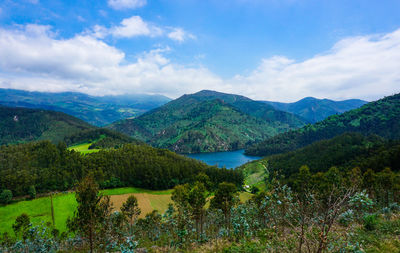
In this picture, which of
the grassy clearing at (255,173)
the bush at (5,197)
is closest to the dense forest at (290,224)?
the bush at (5,197)

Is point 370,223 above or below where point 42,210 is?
above

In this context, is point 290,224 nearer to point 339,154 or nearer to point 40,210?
point 40,210

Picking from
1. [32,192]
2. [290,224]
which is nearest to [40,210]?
[32,192]

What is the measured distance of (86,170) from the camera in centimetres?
8975

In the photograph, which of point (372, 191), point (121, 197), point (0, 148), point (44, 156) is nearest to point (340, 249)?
point (372, 191)

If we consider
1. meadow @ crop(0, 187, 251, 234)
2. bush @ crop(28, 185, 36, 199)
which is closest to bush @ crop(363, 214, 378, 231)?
meadow @ crop(0, 187, 251, 234)

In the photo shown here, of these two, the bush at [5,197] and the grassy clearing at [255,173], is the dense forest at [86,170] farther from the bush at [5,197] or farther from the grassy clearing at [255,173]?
the grassy clearing at [255,173]

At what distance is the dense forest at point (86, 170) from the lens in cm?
7756

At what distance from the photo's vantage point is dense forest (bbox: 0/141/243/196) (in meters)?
77.6

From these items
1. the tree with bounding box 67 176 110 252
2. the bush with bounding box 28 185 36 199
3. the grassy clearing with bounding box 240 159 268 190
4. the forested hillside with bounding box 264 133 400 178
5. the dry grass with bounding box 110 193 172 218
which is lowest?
the grassy clearing with bounding box 240 159 268 190

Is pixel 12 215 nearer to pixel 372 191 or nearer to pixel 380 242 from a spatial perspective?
pixel 380 242

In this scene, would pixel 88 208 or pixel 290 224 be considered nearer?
pixel 290 224

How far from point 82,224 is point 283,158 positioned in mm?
139610

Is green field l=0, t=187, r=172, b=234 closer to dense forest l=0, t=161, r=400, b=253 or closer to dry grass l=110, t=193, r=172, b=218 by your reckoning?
dry grass l=110, t=193, r=172, b=218
